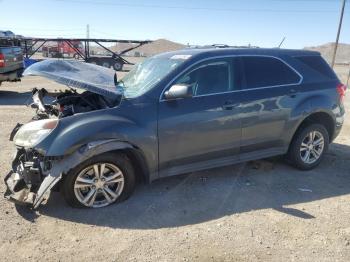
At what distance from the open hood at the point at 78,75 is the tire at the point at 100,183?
795mm

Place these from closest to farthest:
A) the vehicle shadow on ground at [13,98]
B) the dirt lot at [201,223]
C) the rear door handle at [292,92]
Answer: the dirt lot at [201,223] → the rear door handle at [292,92] → the vehicle shadow on ground at [13,98]

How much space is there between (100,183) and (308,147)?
3.32m

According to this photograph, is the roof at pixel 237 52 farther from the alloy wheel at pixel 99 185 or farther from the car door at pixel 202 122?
the alloy wheel at pixel 99 185

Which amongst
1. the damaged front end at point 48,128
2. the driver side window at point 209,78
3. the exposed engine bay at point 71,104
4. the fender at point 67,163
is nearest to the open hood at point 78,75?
the damaged front end at point 48,128

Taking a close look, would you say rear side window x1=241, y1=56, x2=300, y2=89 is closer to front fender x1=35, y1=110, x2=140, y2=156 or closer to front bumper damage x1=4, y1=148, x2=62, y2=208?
front fender x1=35, y1=110, x2=140, y2=156

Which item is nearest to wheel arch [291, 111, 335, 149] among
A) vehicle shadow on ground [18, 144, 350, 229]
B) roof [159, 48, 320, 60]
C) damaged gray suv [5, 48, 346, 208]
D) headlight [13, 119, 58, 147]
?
damaged gray suv [5, 48, 346, 208]

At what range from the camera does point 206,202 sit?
4.72m

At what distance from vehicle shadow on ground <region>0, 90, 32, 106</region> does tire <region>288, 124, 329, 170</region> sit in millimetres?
7821

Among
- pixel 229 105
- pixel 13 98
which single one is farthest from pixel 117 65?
pixel 229 105

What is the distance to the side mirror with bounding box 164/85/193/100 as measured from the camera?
4488mm

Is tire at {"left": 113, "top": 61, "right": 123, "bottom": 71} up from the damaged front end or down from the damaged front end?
down

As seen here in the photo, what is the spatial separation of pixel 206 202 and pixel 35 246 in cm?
203

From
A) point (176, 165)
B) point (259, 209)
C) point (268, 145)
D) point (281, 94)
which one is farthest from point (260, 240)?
point (281, 94)

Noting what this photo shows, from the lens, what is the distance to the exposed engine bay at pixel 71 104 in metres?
4.56
